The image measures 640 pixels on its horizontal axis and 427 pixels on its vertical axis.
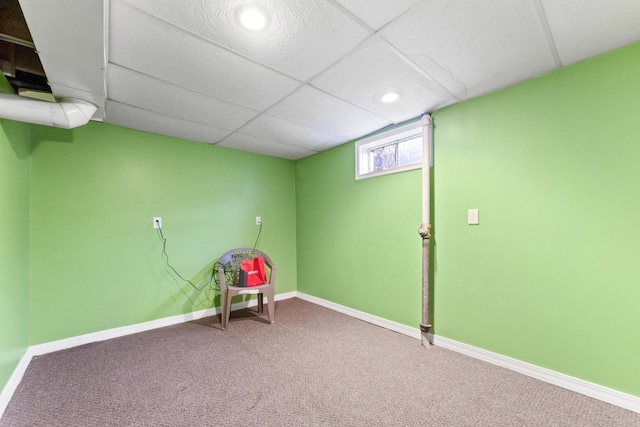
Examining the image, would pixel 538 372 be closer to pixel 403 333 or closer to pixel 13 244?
pixel 403 333

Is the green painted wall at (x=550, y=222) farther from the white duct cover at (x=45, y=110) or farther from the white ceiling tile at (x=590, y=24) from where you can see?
the white duct cover at (x=45, y=110)

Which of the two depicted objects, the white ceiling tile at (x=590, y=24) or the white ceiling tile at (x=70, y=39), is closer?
the white ceiling tile at (x=70, y=39)

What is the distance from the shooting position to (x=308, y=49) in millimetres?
1524

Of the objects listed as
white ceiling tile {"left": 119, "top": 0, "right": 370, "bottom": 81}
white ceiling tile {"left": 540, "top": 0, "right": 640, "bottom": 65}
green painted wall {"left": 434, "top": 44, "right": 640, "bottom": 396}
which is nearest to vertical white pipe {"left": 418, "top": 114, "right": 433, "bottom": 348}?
green painted wall {"left": 434, "top": 44, "right": 640, "bottom": 396}

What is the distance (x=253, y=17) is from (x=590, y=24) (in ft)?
5.63

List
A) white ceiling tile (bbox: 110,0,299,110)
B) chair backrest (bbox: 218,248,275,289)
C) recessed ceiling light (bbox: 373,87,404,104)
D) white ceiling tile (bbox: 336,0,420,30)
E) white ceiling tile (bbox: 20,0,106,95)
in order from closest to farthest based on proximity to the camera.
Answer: white ceiling tile (bbox: 20,0,106,95)
white ceiling tile (bbox: 336,0,420,30)
white ceiling tile (bbox: 110,0,299,110)
recessed ceiling light (bbox: 373,87,404,104)
chair backrest (bbox: 218,248,275,289)

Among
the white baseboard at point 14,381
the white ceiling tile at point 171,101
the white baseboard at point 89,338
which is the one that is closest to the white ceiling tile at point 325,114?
the white ceiling tile at point 171,101

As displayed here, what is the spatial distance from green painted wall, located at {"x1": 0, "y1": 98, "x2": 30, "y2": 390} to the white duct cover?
0.09 m

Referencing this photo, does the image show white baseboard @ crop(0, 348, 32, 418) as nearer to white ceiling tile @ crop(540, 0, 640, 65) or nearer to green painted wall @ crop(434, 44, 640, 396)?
green painted wall @ crop(434, 44, 640, 396)

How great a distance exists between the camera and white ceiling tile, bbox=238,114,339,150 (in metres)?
2.56

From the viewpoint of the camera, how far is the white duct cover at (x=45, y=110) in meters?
1.60

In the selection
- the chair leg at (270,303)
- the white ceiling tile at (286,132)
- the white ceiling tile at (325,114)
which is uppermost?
the white ceiling tile at (325,114)

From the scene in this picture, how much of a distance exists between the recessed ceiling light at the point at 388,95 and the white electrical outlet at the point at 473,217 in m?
1.10

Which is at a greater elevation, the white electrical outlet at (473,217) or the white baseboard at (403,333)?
the white electrical outlet at (473,217)
